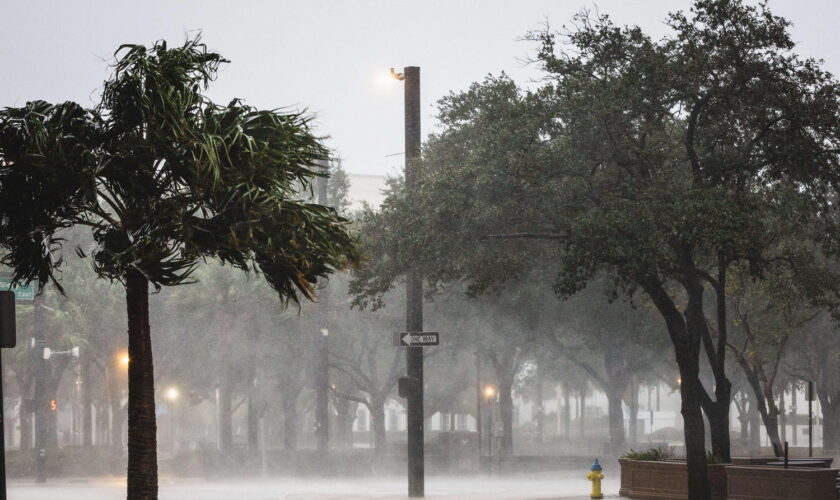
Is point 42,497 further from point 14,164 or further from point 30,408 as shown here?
point 14,164

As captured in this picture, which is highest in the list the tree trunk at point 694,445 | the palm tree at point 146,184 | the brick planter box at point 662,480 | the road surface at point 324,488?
the palm tree at point 146,184

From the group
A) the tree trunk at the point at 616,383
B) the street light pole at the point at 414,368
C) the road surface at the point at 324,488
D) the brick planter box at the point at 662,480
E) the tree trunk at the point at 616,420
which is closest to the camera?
the brick planter box at the point at 662,480

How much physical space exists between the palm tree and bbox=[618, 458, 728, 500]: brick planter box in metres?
14.7

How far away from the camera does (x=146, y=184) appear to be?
543 inches

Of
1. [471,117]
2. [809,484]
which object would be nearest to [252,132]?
[809,484]

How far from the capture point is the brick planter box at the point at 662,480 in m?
26.1

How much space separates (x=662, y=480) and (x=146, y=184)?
16.6m

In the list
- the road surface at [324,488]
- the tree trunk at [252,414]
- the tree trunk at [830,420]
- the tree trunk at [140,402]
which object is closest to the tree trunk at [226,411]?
the tree trunk at [252,414]

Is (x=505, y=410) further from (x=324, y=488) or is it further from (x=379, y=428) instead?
(x=324, y=488)

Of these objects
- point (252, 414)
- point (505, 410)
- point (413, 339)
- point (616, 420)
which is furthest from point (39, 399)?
point (616, 420)

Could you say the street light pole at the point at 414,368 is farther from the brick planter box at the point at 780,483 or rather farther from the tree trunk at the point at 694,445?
the brick planter box at the point at 780,483

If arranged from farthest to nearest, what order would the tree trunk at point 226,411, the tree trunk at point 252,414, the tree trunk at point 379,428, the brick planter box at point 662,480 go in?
the tree trunk at point 226,411
the tree trunk at point 252,414
the tree trunk at point 379,428
the brick planter box at point 662,480

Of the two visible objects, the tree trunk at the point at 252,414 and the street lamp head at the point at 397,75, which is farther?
the tree trunk at the point at 252,414

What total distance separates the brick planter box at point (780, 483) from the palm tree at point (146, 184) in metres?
13.9
